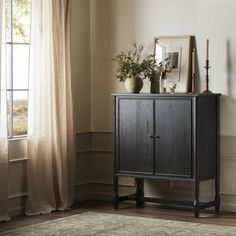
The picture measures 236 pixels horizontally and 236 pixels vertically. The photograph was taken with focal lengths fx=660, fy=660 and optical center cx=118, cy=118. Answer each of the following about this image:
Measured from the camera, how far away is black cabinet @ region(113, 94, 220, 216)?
260 inches

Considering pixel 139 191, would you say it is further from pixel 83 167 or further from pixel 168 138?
pixel 168 138

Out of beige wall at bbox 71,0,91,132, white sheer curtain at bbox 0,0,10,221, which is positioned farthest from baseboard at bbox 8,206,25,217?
beige wall at bbox 71,0,91,132

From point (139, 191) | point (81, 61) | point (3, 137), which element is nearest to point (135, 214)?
point (139, 191)

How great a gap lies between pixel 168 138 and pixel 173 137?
0.06 m

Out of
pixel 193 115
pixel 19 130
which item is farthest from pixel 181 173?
pixel 19 130

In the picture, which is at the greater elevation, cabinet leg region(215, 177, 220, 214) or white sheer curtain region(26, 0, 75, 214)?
white sheer curtain region(26, 0, 75, 214)

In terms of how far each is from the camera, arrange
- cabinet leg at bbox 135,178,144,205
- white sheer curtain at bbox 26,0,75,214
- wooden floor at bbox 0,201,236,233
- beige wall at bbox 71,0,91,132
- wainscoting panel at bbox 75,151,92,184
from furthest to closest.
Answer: wainscoting panel at bbox 75,151,92,184 < beige wall at bbox 71,0,91,132 < cabinet leg at bbox 135,178,144,205 < white sheer curtain at bbox 26,0,75,214 < wooden floor at bbox 0,201,236,233

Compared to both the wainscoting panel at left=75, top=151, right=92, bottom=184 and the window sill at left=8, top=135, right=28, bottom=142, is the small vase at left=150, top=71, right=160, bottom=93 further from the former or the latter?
the window sill at left=8, top=135, right=28, bottom=142

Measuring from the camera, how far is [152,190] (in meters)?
7.38

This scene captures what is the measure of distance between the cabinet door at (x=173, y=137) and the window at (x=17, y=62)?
1.41 meters

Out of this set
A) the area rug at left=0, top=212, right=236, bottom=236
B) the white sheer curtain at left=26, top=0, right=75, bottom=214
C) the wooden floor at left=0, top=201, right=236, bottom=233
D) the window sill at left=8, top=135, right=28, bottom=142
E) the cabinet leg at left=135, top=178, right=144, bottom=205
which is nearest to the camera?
the area rug at left=0, top=212, right=236, bottom=236

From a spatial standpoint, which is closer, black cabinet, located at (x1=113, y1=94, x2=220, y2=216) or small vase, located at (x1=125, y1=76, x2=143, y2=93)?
black cabinet, located at (x1=113, y1=94, x2=220, y2=216)

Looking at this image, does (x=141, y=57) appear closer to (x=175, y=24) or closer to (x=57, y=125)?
(x=175, y=24)

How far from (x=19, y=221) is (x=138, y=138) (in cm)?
150
